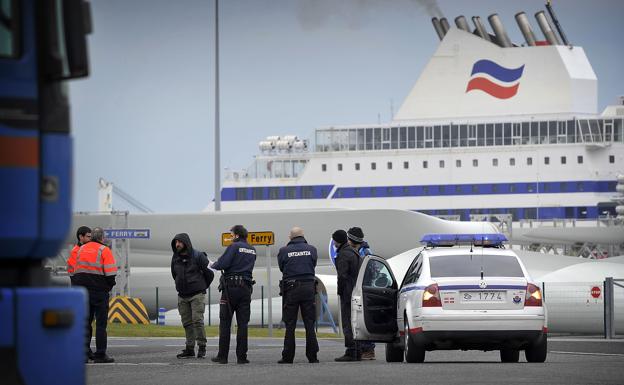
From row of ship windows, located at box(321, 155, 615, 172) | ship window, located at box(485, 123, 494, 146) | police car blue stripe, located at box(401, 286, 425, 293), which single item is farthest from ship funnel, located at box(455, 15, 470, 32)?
police car blue stripe, located at box(401, 286, 425, 293)

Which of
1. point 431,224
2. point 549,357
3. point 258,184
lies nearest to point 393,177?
point 258,184

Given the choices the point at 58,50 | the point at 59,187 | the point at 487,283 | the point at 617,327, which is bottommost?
the point at 617,327

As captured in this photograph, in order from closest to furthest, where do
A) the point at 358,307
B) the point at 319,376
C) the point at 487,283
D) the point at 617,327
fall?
the point at 319,376 < the point at 487,283 < the point at 358,307 < the point at 617,327

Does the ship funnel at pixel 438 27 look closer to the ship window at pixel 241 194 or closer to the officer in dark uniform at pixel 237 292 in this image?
the ship window at pixel 241 194

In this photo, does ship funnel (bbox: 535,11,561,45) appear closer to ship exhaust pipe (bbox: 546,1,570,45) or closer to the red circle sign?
ship exhaust pipe (bbox: 546,1,570,45)

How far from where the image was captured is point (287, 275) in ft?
54.0

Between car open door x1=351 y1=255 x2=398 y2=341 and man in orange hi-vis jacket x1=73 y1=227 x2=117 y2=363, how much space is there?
3.03m

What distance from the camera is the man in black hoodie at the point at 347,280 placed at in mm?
16953

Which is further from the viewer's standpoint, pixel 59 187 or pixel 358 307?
pixel 358 307

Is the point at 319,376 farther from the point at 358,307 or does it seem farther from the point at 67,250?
the point at 67,250

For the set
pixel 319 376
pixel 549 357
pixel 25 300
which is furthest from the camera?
pixel 549 357

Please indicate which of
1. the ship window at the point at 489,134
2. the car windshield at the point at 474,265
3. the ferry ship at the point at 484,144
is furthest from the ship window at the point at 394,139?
the car windshield at the point at 474,265

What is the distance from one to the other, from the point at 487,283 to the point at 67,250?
109 ft

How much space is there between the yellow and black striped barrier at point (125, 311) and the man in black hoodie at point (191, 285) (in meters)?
15.0
